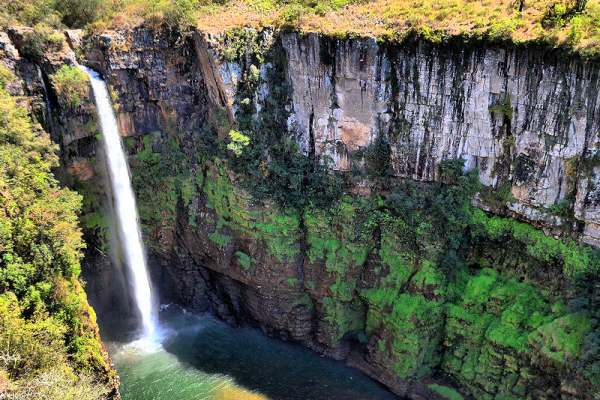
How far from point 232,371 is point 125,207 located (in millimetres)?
8316

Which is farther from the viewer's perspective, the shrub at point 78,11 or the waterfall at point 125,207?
the shrub at point 78,11

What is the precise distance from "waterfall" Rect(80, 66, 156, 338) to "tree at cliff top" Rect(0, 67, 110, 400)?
342 cm

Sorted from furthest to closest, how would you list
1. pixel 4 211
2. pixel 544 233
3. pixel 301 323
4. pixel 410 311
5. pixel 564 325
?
pixel 301 323 < pixel 410 311 < pixel 544 233 < pixel 564 325 < pixel 4 211

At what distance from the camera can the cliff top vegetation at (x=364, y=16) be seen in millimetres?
14969

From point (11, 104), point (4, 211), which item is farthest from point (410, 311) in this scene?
point (11, 104)

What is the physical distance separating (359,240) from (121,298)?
10934 millimetres

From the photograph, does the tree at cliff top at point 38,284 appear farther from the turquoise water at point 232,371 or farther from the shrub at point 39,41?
the turquoise water at point 232,371

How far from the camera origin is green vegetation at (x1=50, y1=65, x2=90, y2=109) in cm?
1916

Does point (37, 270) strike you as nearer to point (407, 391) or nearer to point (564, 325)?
point (407, 391)

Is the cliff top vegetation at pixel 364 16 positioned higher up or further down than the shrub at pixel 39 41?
higher up

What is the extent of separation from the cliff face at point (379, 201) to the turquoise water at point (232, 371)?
809 millimetres

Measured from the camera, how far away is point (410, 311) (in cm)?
1852

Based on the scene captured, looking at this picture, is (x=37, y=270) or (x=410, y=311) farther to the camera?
(x=410, y=311)

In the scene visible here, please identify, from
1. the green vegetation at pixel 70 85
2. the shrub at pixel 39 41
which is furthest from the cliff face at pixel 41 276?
the green vegetation at pixel 70 85
